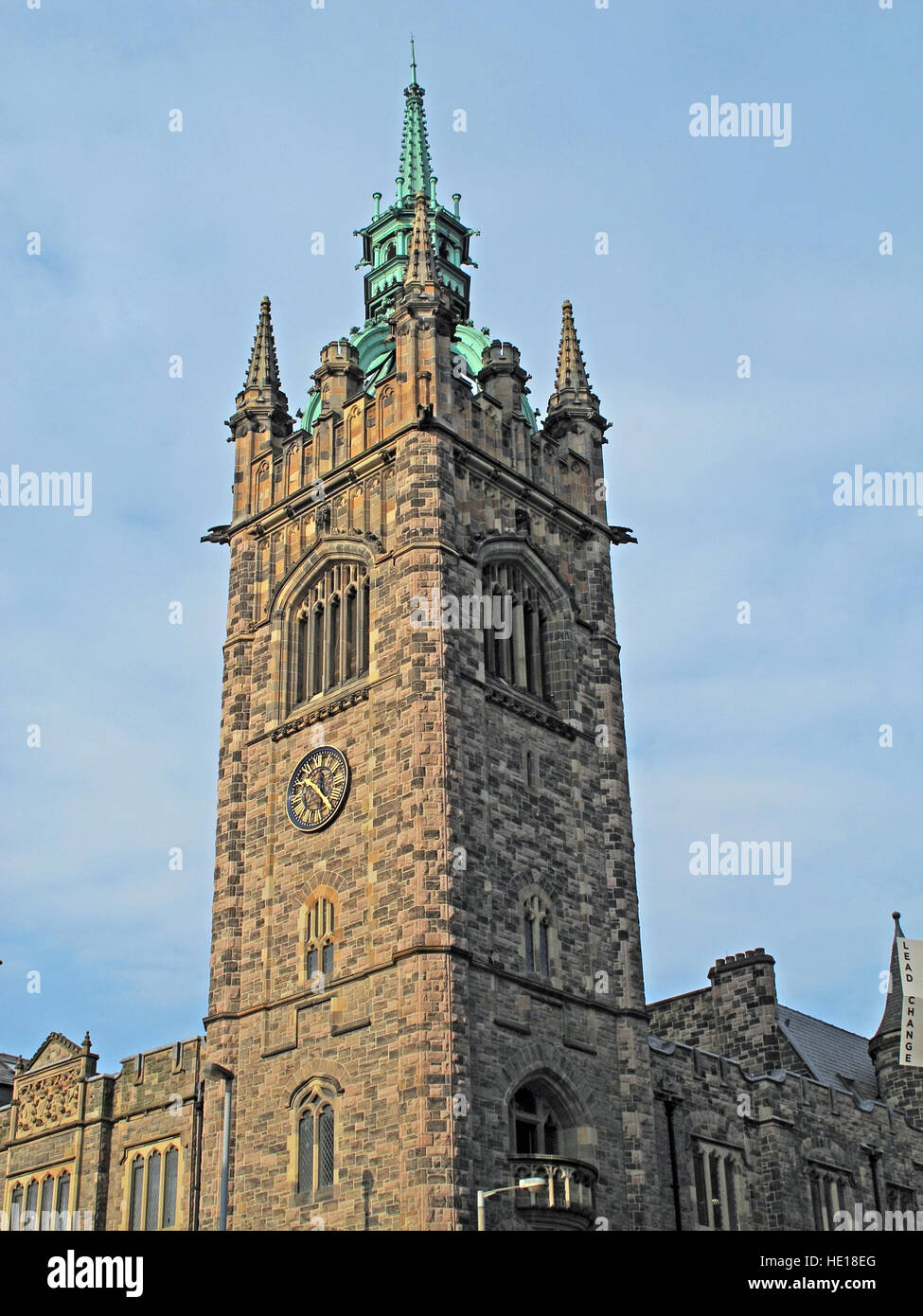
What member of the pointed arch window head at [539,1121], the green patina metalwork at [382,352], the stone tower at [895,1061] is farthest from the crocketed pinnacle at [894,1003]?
the green patina metalwork at [382,352]

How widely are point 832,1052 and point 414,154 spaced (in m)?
41.0

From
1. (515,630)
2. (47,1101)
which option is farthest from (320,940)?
(47,1101)

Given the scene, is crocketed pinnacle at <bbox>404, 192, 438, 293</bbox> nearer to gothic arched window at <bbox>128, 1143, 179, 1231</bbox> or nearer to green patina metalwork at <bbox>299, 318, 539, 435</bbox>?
green patina metalwork at <bbox>299, 318, 539, 435</bbox>

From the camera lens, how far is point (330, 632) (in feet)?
159

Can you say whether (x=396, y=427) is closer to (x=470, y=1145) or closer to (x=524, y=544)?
(x=524, y=544)

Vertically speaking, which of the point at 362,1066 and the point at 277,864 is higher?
the point at 277,864

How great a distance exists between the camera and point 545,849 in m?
45.4

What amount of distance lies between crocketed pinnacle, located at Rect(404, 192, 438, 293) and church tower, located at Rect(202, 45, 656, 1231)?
10 centimetres

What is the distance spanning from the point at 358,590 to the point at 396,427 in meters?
5.14

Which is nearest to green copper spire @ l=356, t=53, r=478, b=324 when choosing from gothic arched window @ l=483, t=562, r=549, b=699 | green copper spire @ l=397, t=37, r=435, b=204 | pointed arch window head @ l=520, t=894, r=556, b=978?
green copper spire @ l=397, t=37, r=435, b=204

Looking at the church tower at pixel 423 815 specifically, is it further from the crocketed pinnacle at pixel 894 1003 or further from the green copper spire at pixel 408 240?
the crocketed pinnacle at pixel 894 1003

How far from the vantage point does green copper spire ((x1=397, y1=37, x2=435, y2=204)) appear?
65.1 metres

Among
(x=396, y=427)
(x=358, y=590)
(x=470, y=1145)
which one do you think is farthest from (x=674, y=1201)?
Result: (x=396, y=427)
